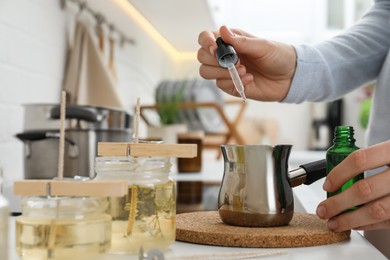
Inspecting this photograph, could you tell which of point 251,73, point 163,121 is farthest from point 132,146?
point 163,121

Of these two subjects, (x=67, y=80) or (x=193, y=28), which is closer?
(x=67, y=80)

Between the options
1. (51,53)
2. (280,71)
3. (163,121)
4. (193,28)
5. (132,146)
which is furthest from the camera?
(193,28)

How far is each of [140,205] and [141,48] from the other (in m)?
2.15

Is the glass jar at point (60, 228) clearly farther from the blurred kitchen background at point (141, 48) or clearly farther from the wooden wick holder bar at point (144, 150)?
the blurred kitchen background at point (141, 48)

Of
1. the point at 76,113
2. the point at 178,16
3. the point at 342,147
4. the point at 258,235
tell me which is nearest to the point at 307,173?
the point at 342,147

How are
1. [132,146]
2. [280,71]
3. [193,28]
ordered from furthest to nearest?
[193,28]
[280,71]
[132,146]

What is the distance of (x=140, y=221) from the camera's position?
1.90ft

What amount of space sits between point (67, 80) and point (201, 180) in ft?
1.59

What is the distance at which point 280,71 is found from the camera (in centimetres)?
108

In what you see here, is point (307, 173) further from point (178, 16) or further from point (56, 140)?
point (178, 16)

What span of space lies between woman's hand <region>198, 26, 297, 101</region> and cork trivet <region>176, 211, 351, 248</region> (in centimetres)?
31

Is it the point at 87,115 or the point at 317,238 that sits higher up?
the point at 87,115

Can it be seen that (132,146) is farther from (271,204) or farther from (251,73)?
(251,73)

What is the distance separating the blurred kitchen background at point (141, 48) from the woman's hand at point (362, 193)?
63cm
